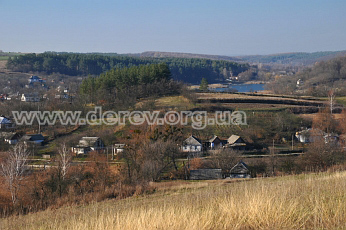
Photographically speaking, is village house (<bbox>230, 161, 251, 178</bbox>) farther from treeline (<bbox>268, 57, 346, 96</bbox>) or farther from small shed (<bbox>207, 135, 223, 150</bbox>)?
treeline (<bbox>268, 57, 346, 96</bbox>)

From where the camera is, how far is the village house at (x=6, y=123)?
118ft

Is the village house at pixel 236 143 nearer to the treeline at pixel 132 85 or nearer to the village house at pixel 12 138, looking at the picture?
the treeline at pixel 132 85

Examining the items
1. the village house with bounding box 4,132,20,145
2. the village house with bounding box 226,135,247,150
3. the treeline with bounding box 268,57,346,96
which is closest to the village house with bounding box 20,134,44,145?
the village house with bounding box 4,132,20,145

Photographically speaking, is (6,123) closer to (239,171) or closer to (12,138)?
(12,138)

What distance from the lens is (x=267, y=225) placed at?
4.51 meters

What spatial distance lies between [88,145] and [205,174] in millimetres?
11945

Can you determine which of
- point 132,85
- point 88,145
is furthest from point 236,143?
point 132,85

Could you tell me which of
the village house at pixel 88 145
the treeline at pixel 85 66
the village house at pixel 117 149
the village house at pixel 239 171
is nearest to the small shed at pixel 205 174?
the village house at pixel 239 171

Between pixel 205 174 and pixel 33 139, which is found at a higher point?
pixel 33 139

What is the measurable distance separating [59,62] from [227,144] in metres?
81.3

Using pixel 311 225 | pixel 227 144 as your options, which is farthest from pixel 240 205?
pixel 227 144

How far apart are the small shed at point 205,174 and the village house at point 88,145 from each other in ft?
34.3

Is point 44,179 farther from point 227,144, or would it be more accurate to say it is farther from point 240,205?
point 227,144

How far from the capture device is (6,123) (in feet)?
120
